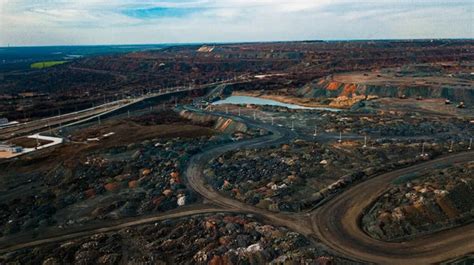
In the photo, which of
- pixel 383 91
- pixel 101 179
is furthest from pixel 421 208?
pixel 383 91

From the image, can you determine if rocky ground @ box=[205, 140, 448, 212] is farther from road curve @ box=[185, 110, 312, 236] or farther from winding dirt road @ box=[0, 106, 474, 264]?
winding dirt road @ box=[0, 106, 474, 264]

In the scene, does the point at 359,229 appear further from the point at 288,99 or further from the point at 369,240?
the point at 288,99

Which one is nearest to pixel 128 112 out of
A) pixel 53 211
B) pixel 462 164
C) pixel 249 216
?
pixel 53 211

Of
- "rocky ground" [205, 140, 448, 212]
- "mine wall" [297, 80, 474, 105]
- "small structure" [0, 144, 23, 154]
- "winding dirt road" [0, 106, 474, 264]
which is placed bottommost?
"small structure" [0, 144, 23, 154]

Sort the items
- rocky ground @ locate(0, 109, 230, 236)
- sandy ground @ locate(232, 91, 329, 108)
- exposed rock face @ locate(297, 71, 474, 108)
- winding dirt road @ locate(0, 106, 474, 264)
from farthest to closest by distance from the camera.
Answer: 1. sandy ground @ locate(232, 91, 329, 108)
2. exposed rock face @ locate(297, 71, 474, 108)
3. rocky ground @ locate(0, 109, 230, 236)
4. winding dirt road @ locate(0, 106, 474, 264)

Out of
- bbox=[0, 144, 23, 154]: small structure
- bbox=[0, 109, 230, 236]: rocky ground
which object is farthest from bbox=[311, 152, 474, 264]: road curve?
bbox=[0, 144, 23, 154]: small structure
